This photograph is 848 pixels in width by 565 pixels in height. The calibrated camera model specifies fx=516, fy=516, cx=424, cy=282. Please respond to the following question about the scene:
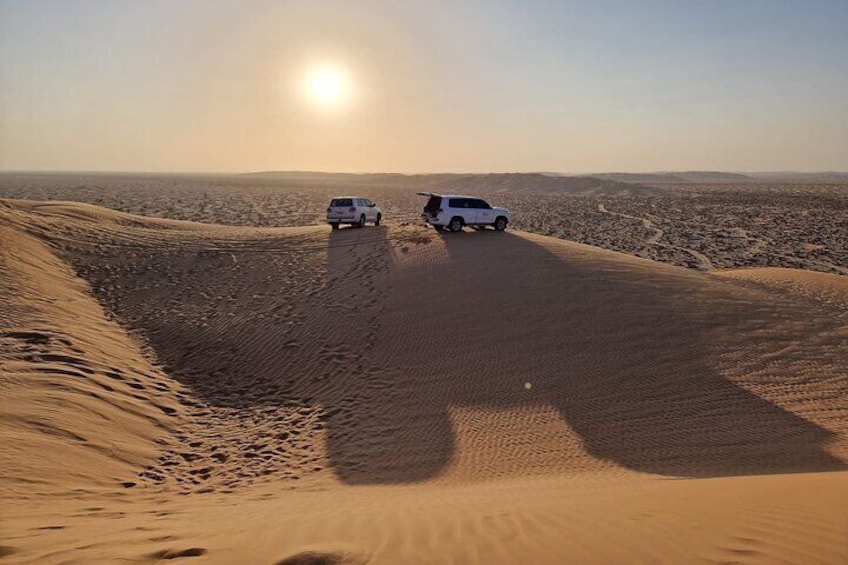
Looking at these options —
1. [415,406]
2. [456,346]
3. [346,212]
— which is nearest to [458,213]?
[346,212]

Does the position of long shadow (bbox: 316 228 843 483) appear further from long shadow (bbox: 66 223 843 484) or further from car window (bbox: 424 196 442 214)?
car window (bbox: 424 196 442 214)

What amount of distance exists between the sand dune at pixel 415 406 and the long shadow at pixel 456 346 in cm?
8

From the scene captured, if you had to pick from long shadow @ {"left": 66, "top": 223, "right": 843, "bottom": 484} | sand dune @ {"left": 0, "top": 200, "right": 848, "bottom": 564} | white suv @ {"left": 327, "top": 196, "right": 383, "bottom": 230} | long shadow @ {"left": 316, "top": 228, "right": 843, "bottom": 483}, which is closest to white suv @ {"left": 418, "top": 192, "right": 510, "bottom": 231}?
long shadow @ {"left": 66, "top": 223, "right": 843, "bottom": 484}

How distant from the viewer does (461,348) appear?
12.8 metres

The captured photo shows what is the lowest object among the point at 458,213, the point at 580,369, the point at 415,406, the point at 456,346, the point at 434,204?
the point at 415,406

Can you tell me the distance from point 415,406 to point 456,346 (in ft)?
9.27

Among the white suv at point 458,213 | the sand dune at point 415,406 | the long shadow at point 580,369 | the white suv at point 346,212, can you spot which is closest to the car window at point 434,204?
the white suv at point 458,213

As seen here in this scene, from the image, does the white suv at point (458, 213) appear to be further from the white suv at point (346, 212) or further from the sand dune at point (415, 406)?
the white suv at point (346, 212)

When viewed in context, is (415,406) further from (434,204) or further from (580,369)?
(434,204)

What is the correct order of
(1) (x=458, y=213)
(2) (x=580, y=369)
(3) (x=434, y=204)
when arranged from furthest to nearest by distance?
(3) (x=434, y=204)
(1) (x=458, y=213)
(2) (x=580, y=369)

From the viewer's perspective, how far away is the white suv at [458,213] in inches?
899

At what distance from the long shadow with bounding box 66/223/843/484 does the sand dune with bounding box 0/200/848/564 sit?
0.08 meters

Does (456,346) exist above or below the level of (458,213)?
below

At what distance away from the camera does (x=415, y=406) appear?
10477 mm
